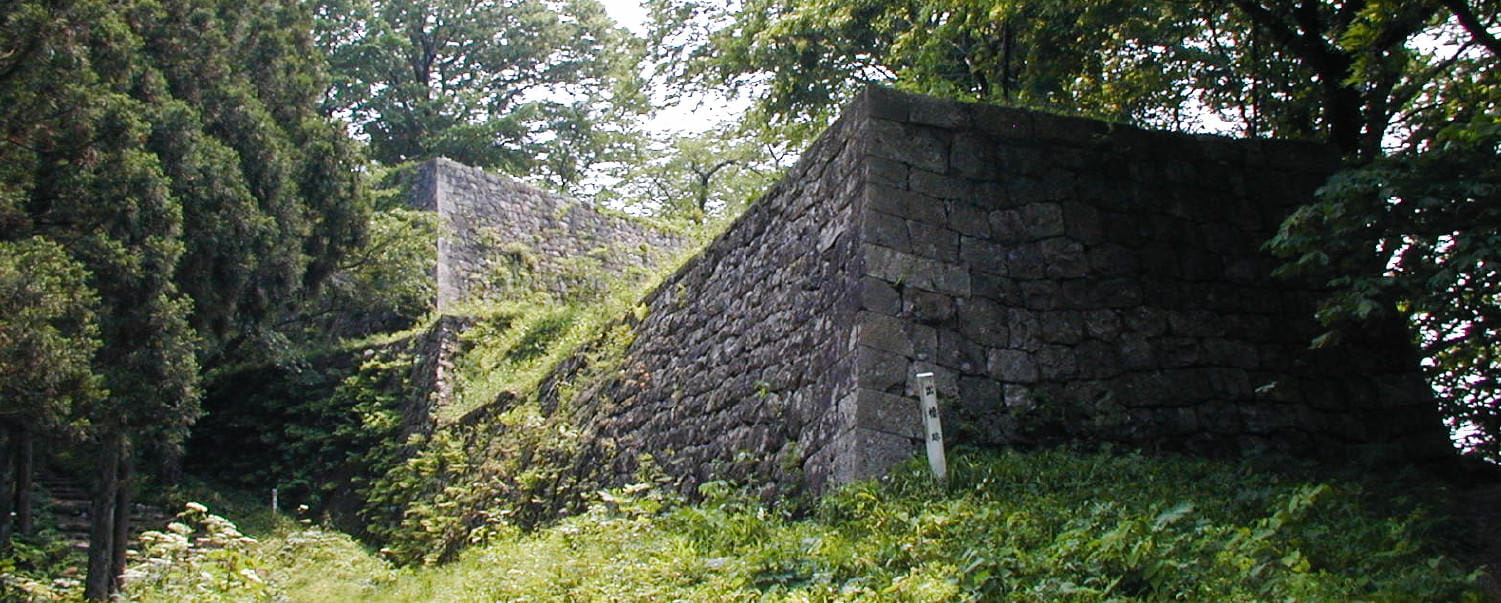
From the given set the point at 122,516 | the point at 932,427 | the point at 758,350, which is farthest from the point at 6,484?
the point at 932,427

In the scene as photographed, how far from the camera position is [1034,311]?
24.1 feet

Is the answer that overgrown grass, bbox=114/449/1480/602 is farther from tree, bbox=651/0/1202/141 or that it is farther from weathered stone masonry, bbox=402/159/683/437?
weathered stone masonry, bbox=402/159/683/437

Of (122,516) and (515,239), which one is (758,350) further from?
(515,239)

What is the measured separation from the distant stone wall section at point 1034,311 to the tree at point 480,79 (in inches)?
746

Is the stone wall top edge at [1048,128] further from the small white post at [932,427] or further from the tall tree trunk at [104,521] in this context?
the tall tree trunk at [104,521]

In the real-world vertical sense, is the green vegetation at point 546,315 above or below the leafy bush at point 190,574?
above

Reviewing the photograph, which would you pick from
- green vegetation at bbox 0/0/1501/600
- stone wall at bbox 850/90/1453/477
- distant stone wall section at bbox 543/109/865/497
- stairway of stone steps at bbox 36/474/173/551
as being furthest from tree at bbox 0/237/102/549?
stone wall at bbox 850/90/1453/477

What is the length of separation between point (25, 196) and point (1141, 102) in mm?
7913

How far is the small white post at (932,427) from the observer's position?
20.3 ft

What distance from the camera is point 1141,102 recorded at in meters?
9.55

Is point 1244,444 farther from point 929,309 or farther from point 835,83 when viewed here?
point 835,83

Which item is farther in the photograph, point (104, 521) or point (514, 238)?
point (514, 238)

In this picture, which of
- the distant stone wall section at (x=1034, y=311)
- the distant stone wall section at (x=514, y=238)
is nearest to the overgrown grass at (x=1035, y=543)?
the distant stone wall section at (x=1034, y=311)

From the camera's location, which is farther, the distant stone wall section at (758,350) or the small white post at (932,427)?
the distant stone wall section at (758,350)
